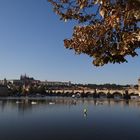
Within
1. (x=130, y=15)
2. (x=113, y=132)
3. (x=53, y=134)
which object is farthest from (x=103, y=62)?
(x=113, y=132)

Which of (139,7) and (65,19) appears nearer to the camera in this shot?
(139,7)

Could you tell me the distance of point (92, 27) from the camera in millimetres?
10094

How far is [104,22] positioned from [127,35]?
0.95m

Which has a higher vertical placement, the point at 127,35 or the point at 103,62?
the point at 127,35

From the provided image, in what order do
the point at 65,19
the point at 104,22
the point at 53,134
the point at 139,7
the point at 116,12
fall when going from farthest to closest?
the point at 53,134 < the point at 65,19 < the point at 104,22 < the point at 116,12 < the point at 139,7

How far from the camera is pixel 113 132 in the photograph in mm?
52281

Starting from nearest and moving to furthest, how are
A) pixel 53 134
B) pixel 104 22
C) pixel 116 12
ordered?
pixel 116 12
pixel 104 22
pixel 53 134

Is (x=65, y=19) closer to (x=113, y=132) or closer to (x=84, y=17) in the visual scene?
(x=84, y=17)

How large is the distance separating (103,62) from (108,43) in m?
0.61

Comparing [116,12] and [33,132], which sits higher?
[116,12]

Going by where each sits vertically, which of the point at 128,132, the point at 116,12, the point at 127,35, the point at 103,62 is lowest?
the point at 128,132

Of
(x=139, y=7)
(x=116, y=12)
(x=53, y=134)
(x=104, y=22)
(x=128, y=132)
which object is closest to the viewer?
(x=139, y=7)

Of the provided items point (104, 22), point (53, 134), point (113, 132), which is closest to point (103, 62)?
point (104, 22)

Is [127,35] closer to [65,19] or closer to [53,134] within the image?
[65,19]
